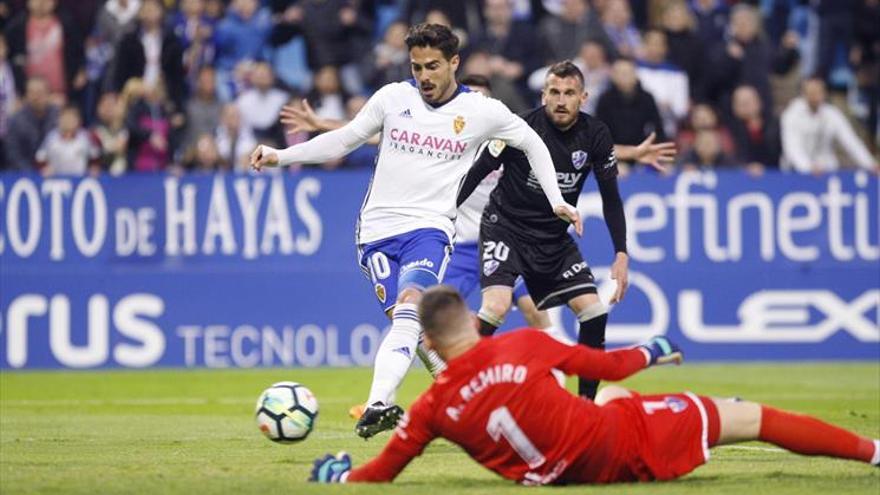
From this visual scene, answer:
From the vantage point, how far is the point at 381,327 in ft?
61.0

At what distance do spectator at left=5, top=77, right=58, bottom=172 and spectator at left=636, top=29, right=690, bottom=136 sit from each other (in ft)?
22.4

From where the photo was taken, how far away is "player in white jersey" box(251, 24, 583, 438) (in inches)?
415

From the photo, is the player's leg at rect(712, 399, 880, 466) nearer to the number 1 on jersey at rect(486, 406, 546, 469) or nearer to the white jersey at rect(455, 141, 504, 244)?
the number 1 on jersey at rect(486, 406, 546, 469)

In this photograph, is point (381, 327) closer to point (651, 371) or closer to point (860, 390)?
point (651, 371)

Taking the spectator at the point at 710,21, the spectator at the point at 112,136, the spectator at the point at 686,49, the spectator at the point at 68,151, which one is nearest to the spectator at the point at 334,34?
the spectator at the point at 112,136

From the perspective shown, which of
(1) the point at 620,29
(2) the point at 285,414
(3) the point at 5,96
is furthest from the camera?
(1) the point at 620,29

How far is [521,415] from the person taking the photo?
770cm

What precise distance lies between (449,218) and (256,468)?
93.4 inches

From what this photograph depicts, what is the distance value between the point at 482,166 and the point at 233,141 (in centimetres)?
857

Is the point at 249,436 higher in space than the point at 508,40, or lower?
lower

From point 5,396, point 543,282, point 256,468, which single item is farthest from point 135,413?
point 256,468

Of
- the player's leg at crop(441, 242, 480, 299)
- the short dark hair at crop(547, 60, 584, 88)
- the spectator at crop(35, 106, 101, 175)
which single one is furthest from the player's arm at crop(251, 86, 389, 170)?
the spectator at crop(35, 106, 101, 175)

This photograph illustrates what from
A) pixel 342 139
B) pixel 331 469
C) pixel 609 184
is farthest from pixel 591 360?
pixel 609 184

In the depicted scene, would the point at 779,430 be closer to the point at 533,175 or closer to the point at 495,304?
the point at 495,304
